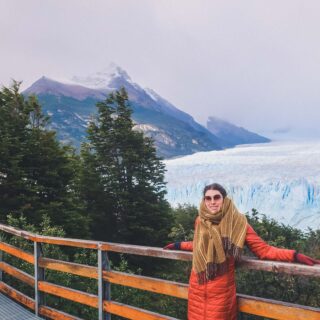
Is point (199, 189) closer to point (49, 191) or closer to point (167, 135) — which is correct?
point (49, 191)

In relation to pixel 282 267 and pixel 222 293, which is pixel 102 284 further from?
pixel 282 267

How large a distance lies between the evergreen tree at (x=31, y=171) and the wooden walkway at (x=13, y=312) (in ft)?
24.5

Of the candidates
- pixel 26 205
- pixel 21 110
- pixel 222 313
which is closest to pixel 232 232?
pixel 222 313

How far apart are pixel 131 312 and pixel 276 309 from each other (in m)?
1.41

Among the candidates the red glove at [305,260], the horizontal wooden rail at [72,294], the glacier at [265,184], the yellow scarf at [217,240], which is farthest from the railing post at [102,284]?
the glacier at [265,184]

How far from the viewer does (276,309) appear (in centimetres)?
267

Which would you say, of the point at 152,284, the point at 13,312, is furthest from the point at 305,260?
the point at 13,312

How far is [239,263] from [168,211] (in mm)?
17066

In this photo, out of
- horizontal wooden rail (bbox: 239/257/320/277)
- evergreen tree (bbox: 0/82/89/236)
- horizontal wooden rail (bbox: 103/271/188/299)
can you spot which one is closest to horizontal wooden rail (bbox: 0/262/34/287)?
horizontal wooden rail (bbox: 103/271/188/299)

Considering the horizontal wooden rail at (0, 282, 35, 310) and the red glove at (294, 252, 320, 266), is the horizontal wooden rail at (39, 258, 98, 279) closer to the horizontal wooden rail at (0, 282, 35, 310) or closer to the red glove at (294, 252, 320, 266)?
the horizontal wooden rail at (0, 282, 35, 310)

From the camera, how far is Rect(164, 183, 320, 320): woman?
270cm

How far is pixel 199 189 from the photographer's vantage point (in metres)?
30.0

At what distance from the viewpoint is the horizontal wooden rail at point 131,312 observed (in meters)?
3.37

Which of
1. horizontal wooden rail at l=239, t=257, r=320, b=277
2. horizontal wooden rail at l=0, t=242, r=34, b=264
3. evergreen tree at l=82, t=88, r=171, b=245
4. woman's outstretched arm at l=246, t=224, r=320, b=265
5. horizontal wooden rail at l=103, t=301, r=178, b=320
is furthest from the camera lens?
evergreen tree at l=82, t=88, r=171, b=245
